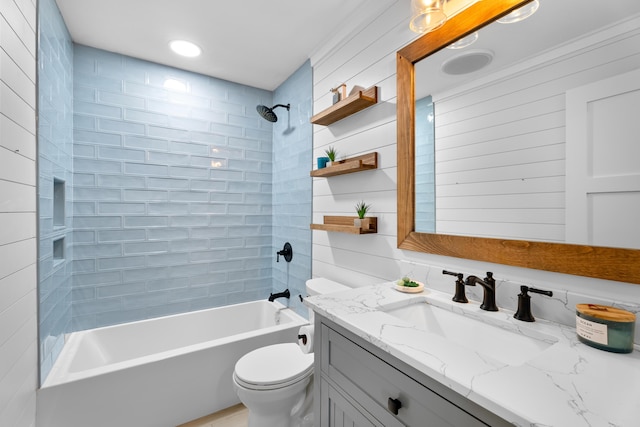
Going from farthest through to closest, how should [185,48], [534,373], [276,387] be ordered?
[185,48] → [276,387] → [534,373]

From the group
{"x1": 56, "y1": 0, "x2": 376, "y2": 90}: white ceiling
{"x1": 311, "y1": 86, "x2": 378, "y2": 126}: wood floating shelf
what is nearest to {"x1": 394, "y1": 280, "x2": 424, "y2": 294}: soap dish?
{"x1": 311, "y1": 86, "x2": 378, "y2": 126}: wood floating shelf

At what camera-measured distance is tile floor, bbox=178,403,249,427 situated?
190 cm

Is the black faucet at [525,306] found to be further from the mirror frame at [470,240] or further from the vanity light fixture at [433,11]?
the vanity light fixture at [433,11]

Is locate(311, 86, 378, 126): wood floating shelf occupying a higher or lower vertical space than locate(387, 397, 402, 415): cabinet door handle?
higher

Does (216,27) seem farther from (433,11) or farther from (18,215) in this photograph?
(18,215)

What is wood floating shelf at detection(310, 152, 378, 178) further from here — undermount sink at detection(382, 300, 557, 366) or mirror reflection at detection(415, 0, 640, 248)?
undermount sink at detection(382, 300, 557, 366)

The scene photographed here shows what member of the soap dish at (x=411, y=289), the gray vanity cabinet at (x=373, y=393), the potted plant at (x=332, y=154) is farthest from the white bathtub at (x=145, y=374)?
the potted plant at (x=332, y=154)

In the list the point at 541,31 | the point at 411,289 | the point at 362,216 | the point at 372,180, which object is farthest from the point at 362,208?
the point at 541,31

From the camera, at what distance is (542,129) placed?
1.02m

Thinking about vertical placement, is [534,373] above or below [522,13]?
below

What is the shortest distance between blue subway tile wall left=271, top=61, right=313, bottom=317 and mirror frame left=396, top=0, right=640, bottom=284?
1025mm

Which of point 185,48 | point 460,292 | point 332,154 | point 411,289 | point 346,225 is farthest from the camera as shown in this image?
point 185,48

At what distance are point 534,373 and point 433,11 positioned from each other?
4.59 feet

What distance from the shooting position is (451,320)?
1199mm
